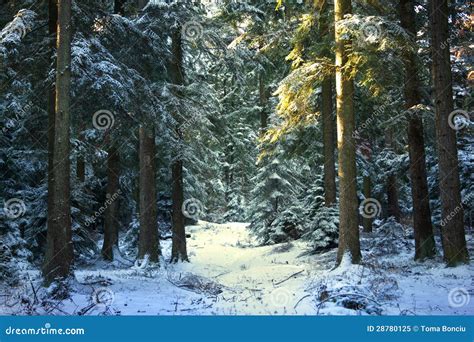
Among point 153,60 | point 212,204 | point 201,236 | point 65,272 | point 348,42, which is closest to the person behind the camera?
point 65,272

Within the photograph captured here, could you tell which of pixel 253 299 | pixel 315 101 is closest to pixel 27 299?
pixel 253 299

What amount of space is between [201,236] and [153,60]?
16.0 m

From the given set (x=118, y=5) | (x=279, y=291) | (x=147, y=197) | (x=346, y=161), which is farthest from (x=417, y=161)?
(x=118, y=5)

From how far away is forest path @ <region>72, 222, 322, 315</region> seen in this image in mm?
8750

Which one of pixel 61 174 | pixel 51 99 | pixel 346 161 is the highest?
pixel 51 99

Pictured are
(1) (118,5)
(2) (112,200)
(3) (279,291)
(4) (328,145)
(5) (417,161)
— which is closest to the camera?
(3) (279,291)

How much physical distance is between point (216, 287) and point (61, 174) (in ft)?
17.3

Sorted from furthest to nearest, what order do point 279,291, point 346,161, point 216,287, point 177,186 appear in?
point 177,186, point 216,287, point 346,161, point 279,291

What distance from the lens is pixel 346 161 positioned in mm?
12008

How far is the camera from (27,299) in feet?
26.5

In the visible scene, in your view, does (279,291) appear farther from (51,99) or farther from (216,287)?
(51,99)

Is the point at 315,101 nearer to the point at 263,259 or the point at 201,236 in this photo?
the point at 263,259

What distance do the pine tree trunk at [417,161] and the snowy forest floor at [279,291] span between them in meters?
0.81

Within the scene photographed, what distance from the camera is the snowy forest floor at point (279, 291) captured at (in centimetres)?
803
